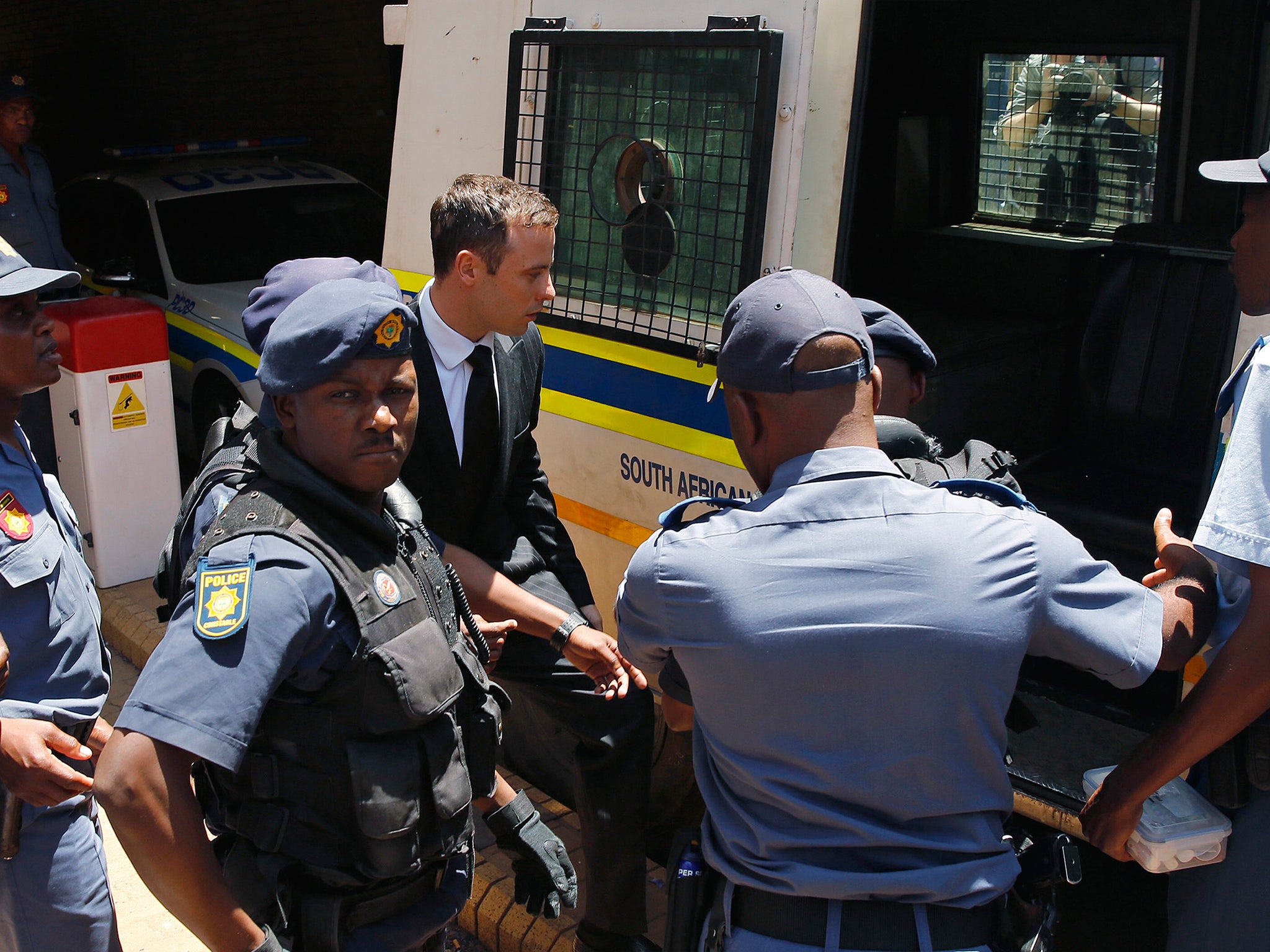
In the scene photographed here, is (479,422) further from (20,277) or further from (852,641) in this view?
(852,641)

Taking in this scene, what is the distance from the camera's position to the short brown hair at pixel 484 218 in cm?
243

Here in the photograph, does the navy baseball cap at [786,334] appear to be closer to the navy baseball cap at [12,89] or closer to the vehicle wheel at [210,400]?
the vehicle wheel at [210,400]

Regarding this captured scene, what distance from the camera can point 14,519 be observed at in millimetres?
1940

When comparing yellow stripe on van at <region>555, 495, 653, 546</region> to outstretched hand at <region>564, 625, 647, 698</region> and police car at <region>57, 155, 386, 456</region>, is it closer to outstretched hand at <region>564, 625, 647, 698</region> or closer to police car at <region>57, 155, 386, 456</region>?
outstretched hand at <region>564, 625, 647, 698</region>

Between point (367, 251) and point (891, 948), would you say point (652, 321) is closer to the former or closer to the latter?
point (891, 948)

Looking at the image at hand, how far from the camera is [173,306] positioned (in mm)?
5730

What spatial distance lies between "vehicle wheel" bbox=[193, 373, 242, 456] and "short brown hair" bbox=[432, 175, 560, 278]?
328 centimetres

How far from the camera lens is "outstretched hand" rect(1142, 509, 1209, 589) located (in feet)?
5.43

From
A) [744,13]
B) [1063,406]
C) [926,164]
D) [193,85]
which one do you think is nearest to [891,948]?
[744,13]

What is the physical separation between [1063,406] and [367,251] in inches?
156

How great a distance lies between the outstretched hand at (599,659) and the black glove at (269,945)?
95cm

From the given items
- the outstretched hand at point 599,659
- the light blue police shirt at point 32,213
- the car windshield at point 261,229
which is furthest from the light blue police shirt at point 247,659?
the light blue police shirt at point 32,213

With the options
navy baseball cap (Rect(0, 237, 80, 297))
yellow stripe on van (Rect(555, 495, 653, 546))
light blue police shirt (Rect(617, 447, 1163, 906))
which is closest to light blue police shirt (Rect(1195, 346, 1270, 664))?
light blue police shirt (Rect(617, 447, 1163, 906))

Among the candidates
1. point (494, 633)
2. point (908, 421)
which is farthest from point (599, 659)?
point (908, 421)
